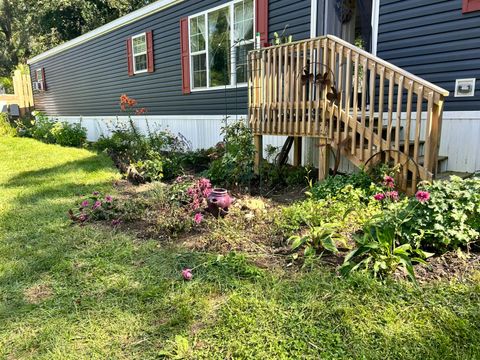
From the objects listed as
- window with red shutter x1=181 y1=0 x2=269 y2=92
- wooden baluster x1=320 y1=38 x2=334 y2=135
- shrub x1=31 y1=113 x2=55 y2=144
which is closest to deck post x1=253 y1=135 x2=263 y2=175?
wooden baluster x1=320 y1=38 x2=334 y2=135

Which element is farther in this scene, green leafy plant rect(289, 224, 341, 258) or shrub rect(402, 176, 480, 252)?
green leafy plant rect(289, 224, 341, 258)

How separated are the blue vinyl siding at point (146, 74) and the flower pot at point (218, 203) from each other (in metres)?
3.43

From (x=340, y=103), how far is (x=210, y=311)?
111 inches

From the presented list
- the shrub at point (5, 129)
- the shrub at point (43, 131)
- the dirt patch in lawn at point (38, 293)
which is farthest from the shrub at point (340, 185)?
the shrub at point (5, 129)

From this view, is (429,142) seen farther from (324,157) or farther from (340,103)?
(324,157)

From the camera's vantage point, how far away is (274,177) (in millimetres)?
5215

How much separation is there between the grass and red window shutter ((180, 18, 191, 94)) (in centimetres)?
586

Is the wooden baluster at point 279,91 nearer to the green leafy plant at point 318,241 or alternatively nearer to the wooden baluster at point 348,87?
the wooden baluster at point 348,87

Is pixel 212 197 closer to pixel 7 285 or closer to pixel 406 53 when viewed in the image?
pixel 7 285

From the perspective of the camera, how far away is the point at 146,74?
1003cm

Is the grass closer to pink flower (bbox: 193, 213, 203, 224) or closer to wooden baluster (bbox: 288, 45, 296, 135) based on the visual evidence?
pink flower (bbox: 193, 213, 203, 224)

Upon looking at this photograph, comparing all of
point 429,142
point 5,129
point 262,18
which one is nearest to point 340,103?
point 429,142

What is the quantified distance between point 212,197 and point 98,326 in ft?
5.57

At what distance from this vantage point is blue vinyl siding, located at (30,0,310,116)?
6337 mm
